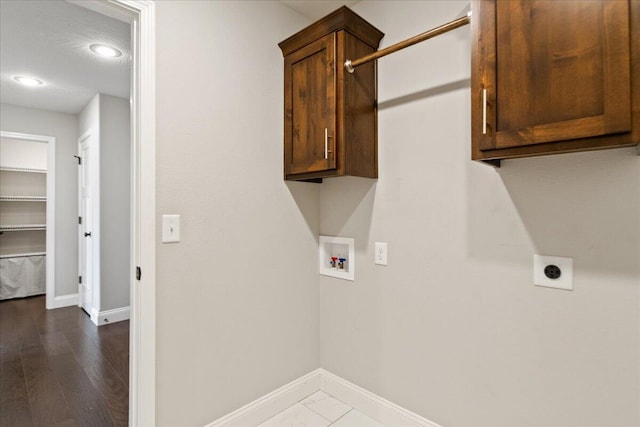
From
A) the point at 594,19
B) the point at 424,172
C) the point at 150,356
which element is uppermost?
the point at 594,19

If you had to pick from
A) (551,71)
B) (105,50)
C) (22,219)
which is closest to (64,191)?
(22,219)

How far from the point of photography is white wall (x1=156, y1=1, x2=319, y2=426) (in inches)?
62.0

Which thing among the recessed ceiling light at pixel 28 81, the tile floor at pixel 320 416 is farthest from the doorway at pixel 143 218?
the recessed ceiling light at pixel 28 81

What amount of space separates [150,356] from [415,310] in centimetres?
131

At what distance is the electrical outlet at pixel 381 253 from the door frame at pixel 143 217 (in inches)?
45.6

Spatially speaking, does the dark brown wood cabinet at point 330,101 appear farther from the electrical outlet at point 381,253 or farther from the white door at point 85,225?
the white door at point 85,225

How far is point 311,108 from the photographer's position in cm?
182

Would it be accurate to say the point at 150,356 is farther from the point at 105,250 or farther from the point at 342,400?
the point at 105,250

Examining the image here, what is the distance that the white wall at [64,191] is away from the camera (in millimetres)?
4262

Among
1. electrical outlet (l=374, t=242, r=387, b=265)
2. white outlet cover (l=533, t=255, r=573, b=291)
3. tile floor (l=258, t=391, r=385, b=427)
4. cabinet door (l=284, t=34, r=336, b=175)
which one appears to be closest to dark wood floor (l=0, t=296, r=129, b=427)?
tile floor (l=258, t=391, r=385, b=427)

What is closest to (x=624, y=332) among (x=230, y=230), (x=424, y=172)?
(x=424, y=172)

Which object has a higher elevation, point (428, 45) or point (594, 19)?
point (428, 45)

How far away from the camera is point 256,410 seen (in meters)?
1.87

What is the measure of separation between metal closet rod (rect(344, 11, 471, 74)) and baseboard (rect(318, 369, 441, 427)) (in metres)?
1.83
